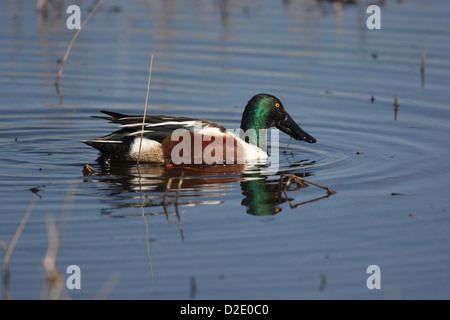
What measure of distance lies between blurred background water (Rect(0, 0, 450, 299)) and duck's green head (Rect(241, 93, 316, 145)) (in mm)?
282

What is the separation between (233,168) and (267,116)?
802 millimetres

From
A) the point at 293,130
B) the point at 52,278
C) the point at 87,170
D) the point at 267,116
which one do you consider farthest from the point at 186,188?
the point at 52,278

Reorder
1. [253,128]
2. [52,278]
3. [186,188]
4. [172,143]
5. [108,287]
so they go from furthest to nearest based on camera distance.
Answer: [253,128] < [172,143] < [186,188] < [108,287] < [52,278]

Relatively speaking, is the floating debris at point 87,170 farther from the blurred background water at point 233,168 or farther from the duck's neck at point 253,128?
the duck's neck at point 253,128

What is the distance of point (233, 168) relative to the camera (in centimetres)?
725

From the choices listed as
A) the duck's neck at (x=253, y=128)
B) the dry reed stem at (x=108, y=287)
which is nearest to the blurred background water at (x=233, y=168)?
the dry reed stem at (x=108, y=287)

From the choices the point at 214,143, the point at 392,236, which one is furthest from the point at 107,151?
the point at 392,236

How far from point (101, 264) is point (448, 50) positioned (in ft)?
28.1

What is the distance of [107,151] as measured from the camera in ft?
24.1

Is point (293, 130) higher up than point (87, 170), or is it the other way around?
point (293, 130)

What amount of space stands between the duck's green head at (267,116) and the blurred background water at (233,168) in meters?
0.28

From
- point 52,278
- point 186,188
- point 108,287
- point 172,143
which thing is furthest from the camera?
point 172,143

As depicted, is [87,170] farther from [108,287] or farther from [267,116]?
[108,287]

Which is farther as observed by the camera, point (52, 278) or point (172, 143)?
point (172, 143)
